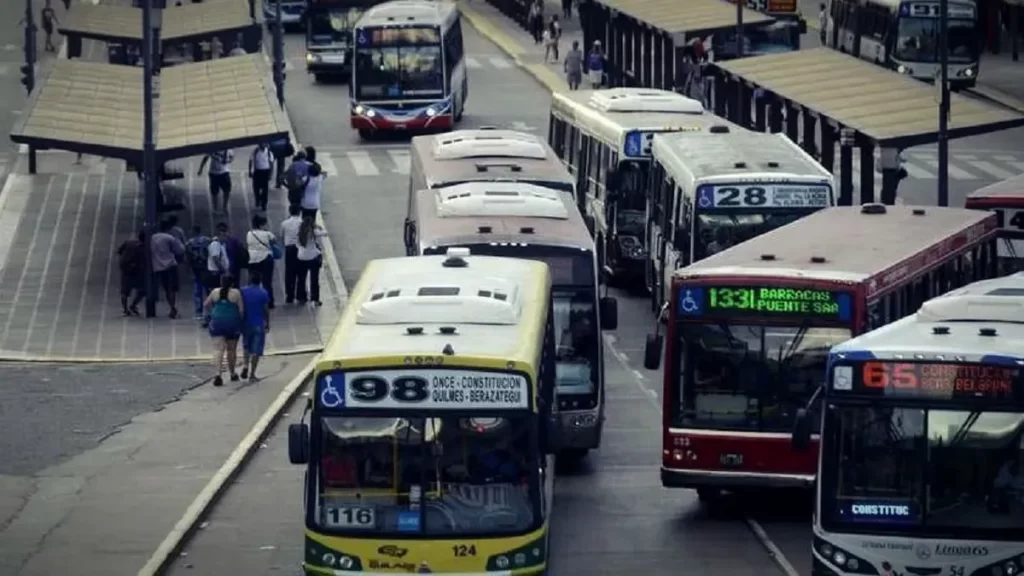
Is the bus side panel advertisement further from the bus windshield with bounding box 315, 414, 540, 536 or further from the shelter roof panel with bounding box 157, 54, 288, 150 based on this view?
the shelter roof panel with bounding box 157, 54, 288, 150

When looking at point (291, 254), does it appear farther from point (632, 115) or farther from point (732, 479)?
point (732, 479)

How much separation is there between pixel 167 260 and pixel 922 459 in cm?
2162

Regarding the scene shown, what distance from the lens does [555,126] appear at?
47.6 metres

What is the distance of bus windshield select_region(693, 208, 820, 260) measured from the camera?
3284 cm

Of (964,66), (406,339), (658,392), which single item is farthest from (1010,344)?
(964,66)

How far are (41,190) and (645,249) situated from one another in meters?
16.4

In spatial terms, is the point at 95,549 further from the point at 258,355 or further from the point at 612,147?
the point at 612,147

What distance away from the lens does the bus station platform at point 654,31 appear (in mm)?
58562

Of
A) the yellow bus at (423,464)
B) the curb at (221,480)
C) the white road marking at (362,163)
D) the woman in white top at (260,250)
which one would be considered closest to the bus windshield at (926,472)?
the yellow bus at (423,464)

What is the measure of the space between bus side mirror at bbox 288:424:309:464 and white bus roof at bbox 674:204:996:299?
18.3 feet

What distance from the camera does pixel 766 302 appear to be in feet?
76.9

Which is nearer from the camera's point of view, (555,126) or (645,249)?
(645,249)

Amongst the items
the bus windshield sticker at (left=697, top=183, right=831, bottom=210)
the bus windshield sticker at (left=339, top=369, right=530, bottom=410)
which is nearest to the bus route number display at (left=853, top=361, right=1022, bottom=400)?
the bus windshield sticker at (left=339, top=369, right=530, bottom=410)

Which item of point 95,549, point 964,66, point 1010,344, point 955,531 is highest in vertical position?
point 1010,344
